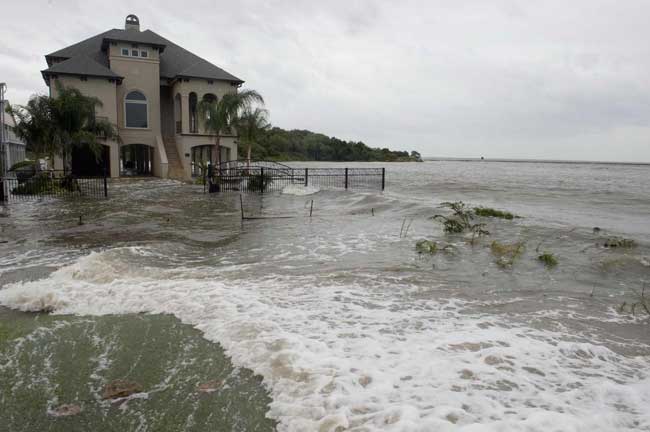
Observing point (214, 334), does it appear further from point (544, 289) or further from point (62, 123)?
point (62, 123)

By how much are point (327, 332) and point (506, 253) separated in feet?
19.9

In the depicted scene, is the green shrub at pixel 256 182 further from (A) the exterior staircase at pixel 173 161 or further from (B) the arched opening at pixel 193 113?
(B) the arched opening at pixel 193 113

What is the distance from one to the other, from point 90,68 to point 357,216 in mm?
26800

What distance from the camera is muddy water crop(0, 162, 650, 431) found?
353 centimetres

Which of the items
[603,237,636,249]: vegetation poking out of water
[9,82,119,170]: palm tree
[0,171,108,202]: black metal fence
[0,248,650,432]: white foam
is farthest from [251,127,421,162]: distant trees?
[0,248,650,432]: white foam

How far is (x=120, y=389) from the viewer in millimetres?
3791

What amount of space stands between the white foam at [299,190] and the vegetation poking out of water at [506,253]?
17.0 meters

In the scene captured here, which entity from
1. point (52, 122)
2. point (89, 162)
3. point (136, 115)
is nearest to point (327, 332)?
point (52, 122)

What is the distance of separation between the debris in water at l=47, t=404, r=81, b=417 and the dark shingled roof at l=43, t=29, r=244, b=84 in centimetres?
3544

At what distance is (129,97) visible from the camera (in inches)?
1416

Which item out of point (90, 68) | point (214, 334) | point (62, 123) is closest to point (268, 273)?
point (214, 334)

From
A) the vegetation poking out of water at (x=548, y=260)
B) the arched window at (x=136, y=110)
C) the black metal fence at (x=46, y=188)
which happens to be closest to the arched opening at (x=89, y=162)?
the arched window at (x=136, y=110)

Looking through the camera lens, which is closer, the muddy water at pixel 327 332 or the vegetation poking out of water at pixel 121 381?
the vegetation poking out of water at pixel 121 381

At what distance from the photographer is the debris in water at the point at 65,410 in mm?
3443
